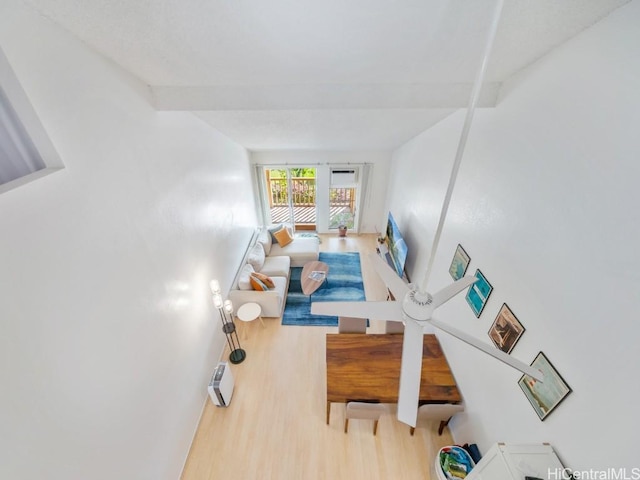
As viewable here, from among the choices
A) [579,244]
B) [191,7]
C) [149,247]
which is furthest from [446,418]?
[191,7]

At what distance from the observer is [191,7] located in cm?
97

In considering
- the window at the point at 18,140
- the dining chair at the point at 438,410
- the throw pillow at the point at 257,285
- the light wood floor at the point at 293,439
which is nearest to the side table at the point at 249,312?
the throw pillow at the point at 257,285

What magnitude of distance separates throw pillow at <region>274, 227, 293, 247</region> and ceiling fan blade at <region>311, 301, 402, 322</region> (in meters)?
4.25

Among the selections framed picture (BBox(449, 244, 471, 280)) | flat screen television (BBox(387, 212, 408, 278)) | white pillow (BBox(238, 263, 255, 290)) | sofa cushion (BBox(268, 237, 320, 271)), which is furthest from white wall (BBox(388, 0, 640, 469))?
sofa cushion (BBox(268, 237, 320, 271))

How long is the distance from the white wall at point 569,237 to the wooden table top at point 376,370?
1.14ft

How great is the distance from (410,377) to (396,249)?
3248 millimetres

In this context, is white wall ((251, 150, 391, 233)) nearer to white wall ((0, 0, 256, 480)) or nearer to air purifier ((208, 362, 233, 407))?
white wall ((0, 0, 256, 480))

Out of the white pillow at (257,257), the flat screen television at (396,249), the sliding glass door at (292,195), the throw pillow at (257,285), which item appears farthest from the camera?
the sliding glass door at (292,195)

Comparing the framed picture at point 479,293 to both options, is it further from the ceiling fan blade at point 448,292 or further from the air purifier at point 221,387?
the air purifier at point 221,387

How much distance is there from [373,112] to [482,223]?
1538 millimetres

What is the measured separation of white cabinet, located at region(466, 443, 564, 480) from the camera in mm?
1374

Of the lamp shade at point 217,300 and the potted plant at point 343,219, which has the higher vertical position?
the lamp shade at point 217,300

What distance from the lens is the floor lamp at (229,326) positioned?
10.0 feet

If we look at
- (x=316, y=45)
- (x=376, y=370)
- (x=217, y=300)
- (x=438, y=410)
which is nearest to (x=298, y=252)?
(x=217, y=300)
